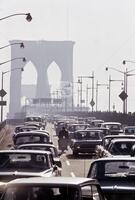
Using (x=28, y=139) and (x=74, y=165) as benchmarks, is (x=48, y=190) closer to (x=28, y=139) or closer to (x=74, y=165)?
(x=28, y=139)

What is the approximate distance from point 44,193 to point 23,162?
8.47 m

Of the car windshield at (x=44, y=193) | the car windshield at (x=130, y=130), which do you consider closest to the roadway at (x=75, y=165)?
the car windshield at (x=130, y=130)

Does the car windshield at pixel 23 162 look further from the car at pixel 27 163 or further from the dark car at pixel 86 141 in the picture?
the dark car at pixel 86 141

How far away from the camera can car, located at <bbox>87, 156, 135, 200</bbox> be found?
660 inches

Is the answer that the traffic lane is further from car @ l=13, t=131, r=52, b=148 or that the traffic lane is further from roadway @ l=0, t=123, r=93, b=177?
car @ l=13, t=131, r=52, b=148

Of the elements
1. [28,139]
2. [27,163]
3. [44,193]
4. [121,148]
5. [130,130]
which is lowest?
[130,130]

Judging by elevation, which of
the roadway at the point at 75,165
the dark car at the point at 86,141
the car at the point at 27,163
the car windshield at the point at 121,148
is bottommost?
the roadway at the point at 75,165

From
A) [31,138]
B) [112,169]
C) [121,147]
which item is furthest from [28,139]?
[112,169]

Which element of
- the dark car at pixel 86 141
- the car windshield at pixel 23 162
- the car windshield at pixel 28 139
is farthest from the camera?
the dark car at pixel 86 141

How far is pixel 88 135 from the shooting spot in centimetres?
4716

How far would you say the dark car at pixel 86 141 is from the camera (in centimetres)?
4578

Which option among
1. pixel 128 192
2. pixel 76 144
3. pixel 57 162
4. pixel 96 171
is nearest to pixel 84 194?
pixel 128 192

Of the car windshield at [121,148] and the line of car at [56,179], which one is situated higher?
the line of car at [56,179]

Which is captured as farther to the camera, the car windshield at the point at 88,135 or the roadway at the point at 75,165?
the car windshield at the point at 88,135
